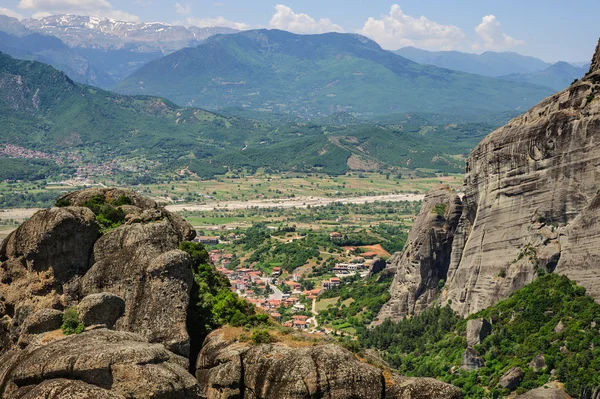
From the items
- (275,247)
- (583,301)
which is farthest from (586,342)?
(275,247)

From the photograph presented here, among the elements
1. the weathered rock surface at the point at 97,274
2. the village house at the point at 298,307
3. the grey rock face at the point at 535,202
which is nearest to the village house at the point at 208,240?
the village house at the point at 298,307

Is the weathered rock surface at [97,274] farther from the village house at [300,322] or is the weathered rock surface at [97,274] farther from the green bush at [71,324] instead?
the village house at [300,322]

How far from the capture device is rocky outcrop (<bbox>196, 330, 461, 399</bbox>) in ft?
83.2

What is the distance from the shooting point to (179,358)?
26.7m

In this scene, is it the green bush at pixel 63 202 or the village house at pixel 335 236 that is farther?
the village house at pixel 335 236

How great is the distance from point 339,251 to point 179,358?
94.1 meters

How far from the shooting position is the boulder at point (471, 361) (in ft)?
168

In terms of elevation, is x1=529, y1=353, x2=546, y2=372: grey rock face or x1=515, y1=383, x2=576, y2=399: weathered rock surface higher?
x1=529, y1=353, x2=546, y2=372: grey rock face

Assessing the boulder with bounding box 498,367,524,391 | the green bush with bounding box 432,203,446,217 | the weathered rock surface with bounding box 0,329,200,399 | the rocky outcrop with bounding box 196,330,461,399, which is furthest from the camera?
the green bush with bounding box 432,203,446,217

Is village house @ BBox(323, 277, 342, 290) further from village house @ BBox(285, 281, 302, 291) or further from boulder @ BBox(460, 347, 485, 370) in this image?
boulder @ BBox(460, 347, 485, 370)

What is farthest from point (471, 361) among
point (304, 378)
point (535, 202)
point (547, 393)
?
point (304, 378)

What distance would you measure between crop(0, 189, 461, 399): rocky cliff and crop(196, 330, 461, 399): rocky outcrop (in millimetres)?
34

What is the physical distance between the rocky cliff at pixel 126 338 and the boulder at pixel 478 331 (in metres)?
23.9

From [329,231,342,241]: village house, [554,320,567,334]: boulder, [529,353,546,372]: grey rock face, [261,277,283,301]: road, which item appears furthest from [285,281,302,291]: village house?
[529,353,546,372]: grey rock face
